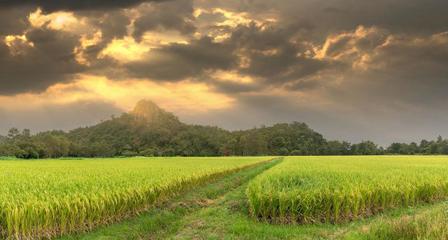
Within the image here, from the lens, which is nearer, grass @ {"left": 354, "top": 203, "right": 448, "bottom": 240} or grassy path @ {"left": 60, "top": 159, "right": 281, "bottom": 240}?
grass @ {"left": 354, "top": 203, "right": 448, "bottom": 240}

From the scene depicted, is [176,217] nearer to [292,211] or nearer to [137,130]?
[292,211]

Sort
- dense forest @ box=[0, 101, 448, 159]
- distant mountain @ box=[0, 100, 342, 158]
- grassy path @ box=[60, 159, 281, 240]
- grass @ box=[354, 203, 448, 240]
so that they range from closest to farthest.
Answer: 1. grass @ box=[354, 203, 448, 240]
2. grassy path @ box=[60, 159, 281, 240]
3. distant mountain @ box=[0, 100, 342, 158]
4. dense forest @ box=[0, 101, 448, 159]

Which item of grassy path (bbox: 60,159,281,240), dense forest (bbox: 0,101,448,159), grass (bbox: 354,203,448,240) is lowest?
grassy path (bbox: 60,159,281,240)

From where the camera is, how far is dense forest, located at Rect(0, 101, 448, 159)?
13300 centimetres

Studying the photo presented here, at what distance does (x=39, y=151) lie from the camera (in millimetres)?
108750

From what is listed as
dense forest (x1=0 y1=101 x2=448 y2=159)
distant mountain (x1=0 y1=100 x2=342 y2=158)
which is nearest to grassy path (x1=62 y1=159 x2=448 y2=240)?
distant mountain (x1=0 y1=100 x2=342 y2=158)

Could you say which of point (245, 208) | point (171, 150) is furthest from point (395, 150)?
point (245, 208)

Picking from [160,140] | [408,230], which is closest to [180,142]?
[160,140]

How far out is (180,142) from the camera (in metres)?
147

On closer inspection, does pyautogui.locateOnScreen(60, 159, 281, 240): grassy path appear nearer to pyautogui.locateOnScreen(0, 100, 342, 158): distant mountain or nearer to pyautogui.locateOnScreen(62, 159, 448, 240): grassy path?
pyautogui.locateOnScreen(62, 159, 448, 240): grassy path

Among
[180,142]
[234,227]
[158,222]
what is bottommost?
[158,222]

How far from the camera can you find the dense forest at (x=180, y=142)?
133m

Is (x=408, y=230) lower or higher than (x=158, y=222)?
higher

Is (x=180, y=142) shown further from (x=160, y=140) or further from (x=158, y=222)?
(x=158, y=222)
